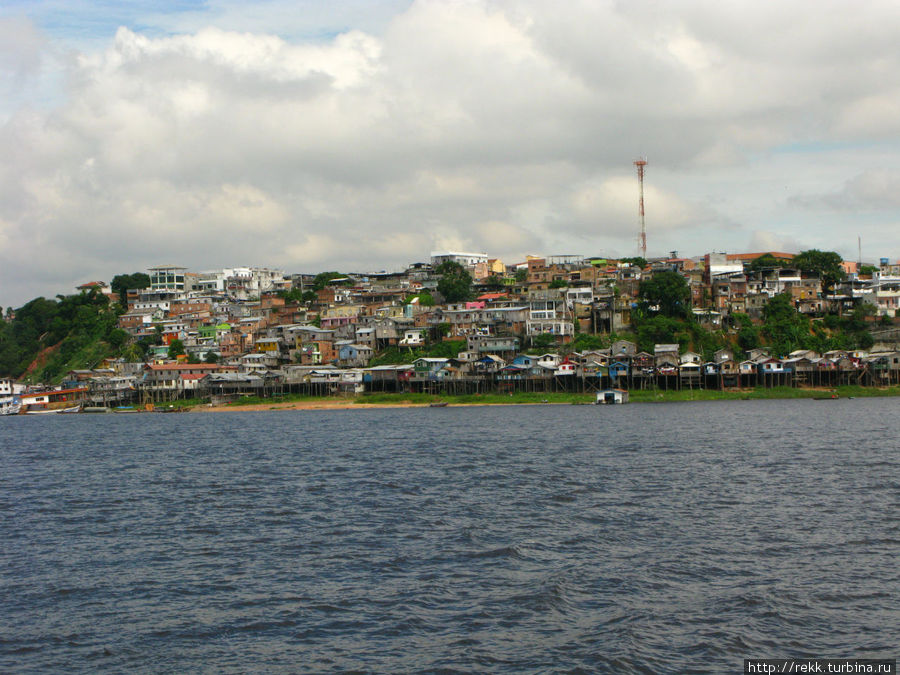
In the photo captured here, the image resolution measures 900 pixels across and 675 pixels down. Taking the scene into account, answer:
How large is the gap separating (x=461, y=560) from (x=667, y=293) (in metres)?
88.7

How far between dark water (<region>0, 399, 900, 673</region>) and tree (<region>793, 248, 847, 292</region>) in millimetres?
81328

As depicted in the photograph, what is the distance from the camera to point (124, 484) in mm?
43625

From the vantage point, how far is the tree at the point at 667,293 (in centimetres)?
10894

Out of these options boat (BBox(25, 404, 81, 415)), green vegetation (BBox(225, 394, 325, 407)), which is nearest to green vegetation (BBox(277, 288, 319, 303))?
green vegetation (BBox(225, 394, 325, 407))

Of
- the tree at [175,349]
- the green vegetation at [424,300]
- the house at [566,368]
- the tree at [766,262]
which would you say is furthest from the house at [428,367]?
the tree at [766,262]

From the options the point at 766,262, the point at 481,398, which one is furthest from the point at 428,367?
the point at 766,262

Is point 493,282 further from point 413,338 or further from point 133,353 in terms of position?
Result: point 133,353

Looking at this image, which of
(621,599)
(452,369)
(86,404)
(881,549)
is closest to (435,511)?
(621,599)

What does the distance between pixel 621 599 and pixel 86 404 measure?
4397 inches

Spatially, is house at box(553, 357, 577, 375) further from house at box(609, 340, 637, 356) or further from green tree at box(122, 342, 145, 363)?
green tree at box(122, 342, 145, 363)

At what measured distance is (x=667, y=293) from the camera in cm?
10888

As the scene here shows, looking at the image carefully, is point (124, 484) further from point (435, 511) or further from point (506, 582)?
point (506, 582)

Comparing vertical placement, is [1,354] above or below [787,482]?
above

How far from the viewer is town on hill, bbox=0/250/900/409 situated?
326 feet
